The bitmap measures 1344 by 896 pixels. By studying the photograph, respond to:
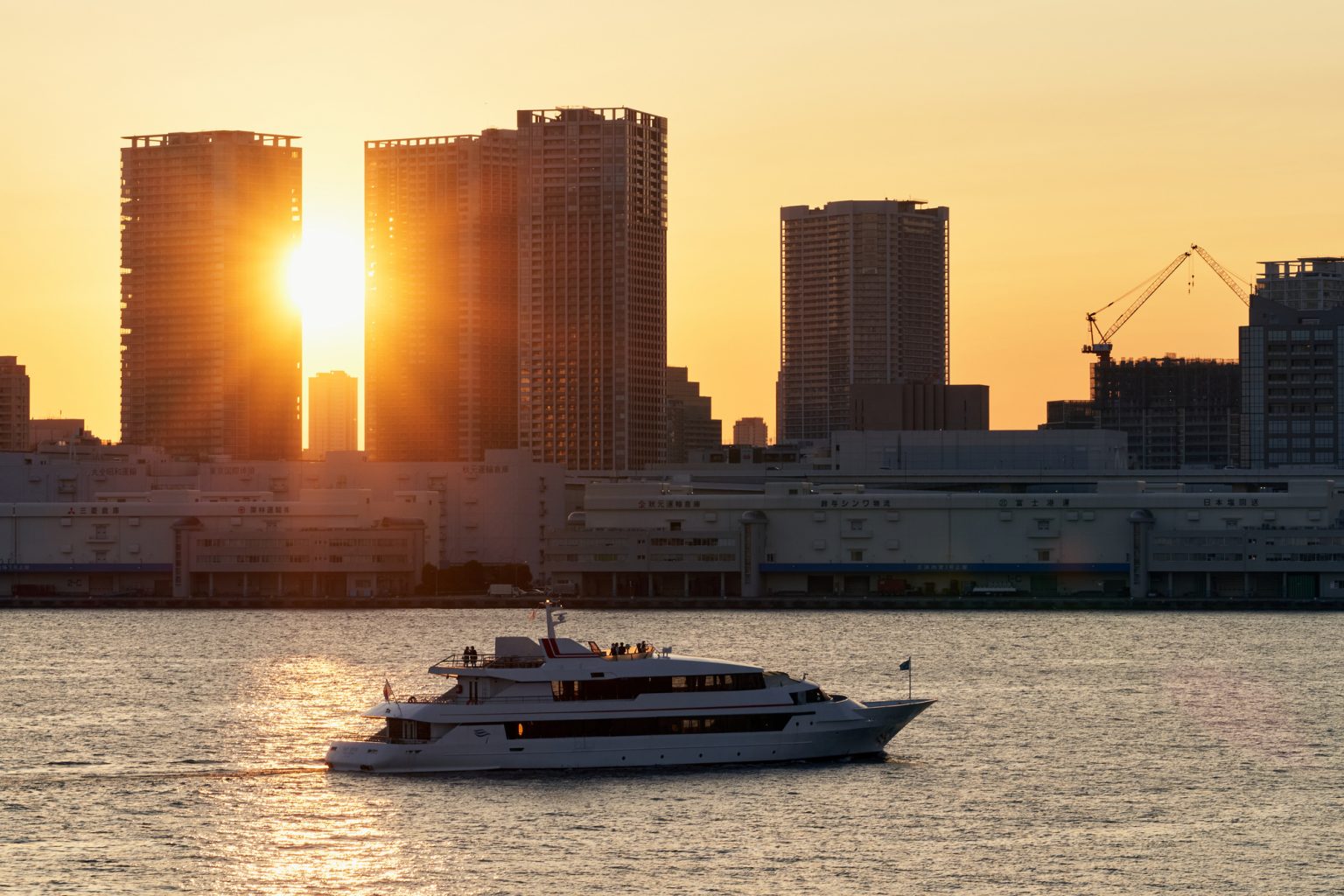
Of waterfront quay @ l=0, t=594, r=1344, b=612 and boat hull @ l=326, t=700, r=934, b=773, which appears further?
waterfront quay @ l=0, t=594, r=1344, b=612

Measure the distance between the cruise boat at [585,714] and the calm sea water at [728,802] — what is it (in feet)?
2.74

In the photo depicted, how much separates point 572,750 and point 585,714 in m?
1.29

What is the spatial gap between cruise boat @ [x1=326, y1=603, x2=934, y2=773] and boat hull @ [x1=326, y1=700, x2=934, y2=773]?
0.09ft

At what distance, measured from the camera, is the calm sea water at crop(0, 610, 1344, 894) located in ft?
193

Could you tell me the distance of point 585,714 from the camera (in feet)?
234

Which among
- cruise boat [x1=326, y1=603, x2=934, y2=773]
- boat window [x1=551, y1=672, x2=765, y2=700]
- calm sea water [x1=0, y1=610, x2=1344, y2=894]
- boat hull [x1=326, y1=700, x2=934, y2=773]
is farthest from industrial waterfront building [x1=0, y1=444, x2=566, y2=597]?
boat window [x1=551, y1=672, x2=765, y2=700]

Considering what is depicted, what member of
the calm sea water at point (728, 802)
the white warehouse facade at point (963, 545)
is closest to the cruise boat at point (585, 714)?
the calm sea water at point (728, 802)

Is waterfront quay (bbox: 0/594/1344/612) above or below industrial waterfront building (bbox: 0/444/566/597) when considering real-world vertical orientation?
below

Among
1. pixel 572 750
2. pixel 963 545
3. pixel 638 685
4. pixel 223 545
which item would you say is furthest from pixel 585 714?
pixel 223 545

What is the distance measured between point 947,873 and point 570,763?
16683mm

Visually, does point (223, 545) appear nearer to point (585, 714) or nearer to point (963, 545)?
point (963, 545)

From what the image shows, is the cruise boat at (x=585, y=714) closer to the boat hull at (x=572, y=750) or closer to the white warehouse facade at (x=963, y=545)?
the boat hull at (x=572, y=750)

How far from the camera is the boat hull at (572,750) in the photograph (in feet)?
235

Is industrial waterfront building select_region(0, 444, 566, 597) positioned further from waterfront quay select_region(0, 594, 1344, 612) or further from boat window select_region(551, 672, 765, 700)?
boat window select_region(551, 672, 765, 700)
